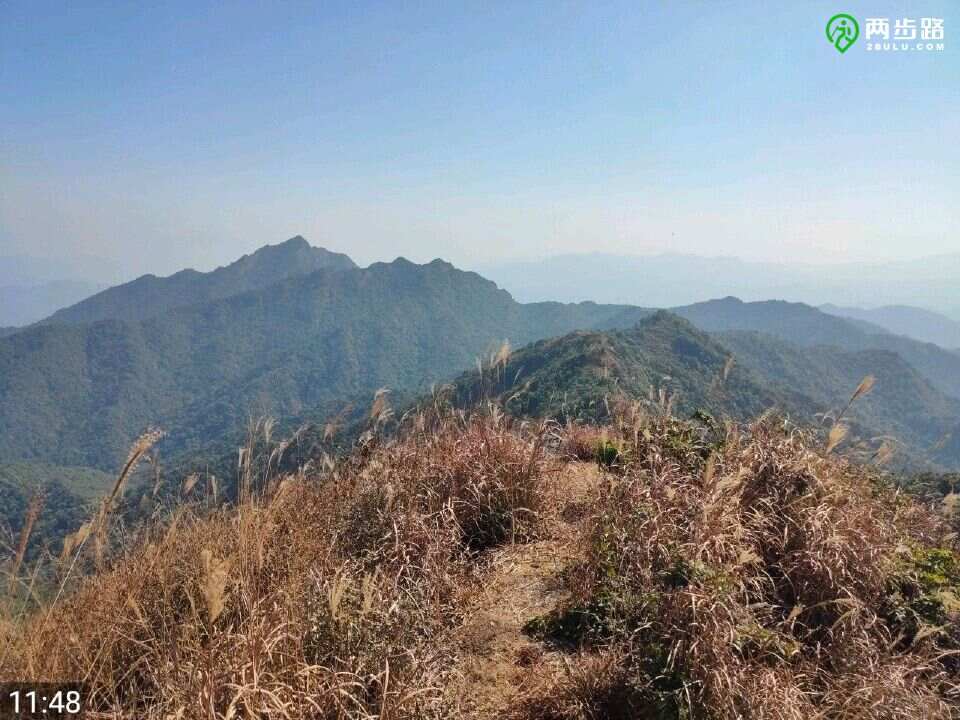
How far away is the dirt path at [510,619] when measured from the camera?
2.68 metres

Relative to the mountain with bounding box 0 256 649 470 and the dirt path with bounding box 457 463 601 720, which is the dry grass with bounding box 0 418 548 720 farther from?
the mountain with bounding box 0 256 649 470

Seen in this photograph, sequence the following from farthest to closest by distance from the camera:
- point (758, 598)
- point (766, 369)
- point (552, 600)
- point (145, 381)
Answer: point (145, 381)
point (766, 369)
point (552, 600)
point (758, 598)

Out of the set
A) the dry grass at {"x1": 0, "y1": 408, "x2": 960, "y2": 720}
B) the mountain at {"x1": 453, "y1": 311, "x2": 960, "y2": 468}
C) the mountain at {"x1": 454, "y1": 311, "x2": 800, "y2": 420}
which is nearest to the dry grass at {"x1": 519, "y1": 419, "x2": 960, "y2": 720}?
the dry grass at {"x1": 0, "y1": 408, "x2": 960, "y2": 720}

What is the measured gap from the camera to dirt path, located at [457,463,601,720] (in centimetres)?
268

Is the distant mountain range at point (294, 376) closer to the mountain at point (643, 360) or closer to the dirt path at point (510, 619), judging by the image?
the mountain at point (643, 360)

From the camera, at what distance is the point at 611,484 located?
3842mm

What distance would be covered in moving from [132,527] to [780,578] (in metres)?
4.23

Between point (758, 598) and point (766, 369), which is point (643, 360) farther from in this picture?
point (766, 369)

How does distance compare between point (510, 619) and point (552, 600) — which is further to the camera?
point (552, 600)

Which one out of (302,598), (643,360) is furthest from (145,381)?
(302,598)

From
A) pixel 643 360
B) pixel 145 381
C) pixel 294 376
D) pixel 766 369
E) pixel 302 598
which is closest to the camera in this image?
pixel 302 598

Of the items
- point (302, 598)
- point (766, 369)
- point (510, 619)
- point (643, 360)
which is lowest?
point (766, 369)

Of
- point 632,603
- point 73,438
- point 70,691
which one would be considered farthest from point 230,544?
point 73,438

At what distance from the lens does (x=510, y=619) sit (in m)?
3.29
